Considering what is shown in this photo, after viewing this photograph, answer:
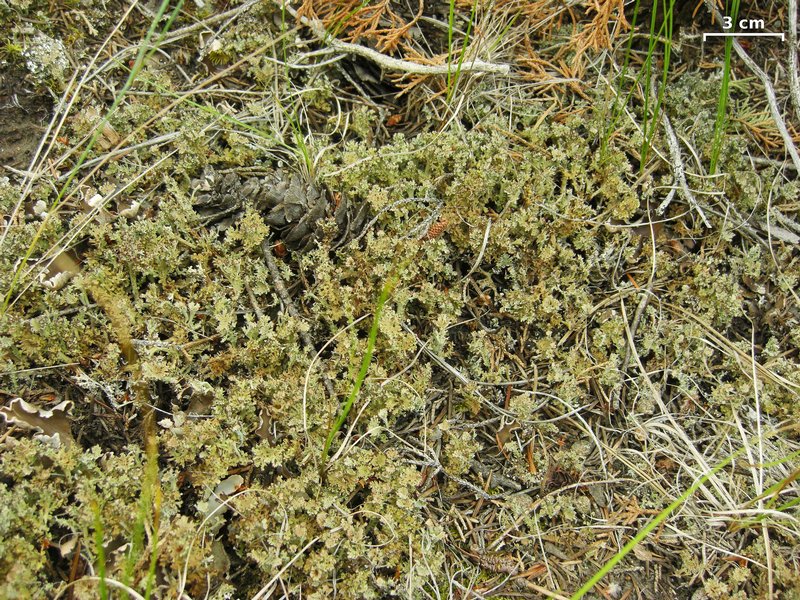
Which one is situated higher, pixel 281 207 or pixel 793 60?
pixel 281 207

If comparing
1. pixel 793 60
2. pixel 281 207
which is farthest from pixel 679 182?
pixel 281 207

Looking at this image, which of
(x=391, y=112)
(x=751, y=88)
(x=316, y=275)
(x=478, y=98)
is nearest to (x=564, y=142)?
(x=478, y=98)

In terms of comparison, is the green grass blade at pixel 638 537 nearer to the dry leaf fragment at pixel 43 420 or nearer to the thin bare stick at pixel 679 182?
the thin bare stick at pixel 679 182

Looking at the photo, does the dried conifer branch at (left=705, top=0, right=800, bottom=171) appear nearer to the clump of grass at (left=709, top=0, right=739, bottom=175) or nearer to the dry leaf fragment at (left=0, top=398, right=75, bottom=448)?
the clump of grass at (left=709, top=0, right=739, bottom=175)

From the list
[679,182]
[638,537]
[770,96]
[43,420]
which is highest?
[43,420]

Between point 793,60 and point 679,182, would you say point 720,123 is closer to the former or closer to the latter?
point 679,182

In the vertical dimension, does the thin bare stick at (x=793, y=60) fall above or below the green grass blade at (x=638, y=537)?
above

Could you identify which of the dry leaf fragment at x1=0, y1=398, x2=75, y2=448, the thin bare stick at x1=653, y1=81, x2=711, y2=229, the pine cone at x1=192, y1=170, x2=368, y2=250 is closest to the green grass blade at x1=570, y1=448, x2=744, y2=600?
the thin bare stick at x1=653, y1=81, x2=711, y2=229

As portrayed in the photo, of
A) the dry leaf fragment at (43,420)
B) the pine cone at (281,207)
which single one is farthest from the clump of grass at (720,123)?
the dry leaf fragment at (43,420)
